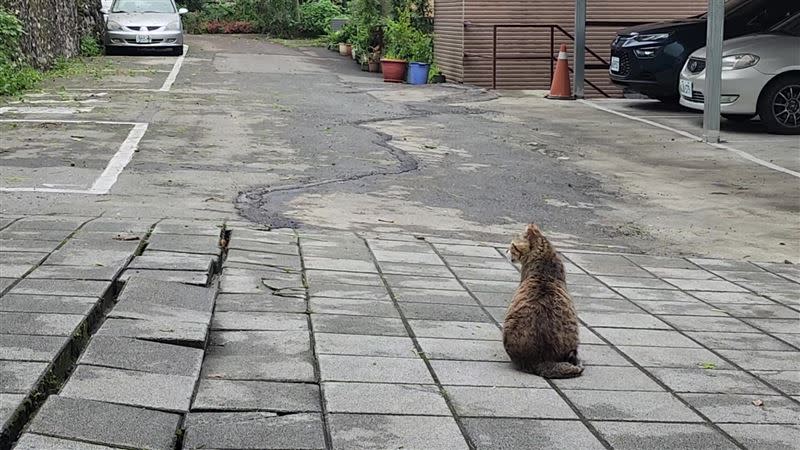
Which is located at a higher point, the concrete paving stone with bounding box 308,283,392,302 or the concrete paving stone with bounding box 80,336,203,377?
the concrete paving stone with bounding box 80,336,203,377

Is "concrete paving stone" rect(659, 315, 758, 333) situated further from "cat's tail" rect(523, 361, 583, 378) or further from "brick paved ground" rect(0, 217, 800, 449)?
"cat's tail" rect(523, 361, 583, 378)

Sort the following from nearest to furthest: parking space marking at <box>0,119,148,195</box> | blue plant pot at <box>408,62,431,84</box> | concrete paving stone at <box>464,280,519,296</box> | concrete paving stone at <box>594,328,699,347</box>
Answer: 1. concrete paving stone at <box>594,328,699,347</box>
2. concrete paving stone at <box>464,280,519,296</box>
3. parking space marking at <box>0,119,148,195</box>
4. blue plant pot at <box>408,62,431,84</box>

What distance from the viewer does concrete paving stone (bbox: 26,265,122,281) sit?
4.68 meters

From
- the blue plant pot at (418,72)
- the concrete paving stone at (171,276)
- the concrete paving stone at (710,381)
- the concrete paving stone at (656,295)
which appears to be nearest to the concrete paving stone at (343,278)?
the concrete paving stone at (171,276)

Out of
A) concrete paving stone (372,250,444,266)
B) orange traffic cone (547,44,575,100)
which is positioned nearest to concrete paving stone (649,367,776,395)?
concrete paving stone (372,250,444,266)

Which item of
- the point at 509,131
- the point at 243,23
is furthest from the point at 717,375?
the point at 243,23

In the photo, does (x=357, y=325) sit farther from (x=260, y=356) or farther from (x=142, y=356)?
(x=142, y=356)

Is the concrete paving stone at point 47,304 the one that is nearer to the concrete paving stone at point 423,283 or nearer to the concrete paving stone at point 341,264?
the concrete paving stone at point 341,264

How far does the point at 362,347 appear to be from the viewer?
4.20 m

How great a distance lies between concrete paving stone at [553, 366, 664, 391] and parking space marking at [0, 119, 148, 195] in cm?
487

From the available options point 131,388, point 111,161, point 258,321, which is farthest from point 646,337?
point 111,161

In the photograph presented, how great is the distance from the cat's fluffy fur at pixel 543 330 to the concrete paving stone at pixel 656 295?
170 cm

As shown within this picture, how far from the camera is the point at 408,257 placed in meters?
6.21

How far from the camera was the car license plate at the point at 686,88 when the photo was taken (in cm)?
1349
